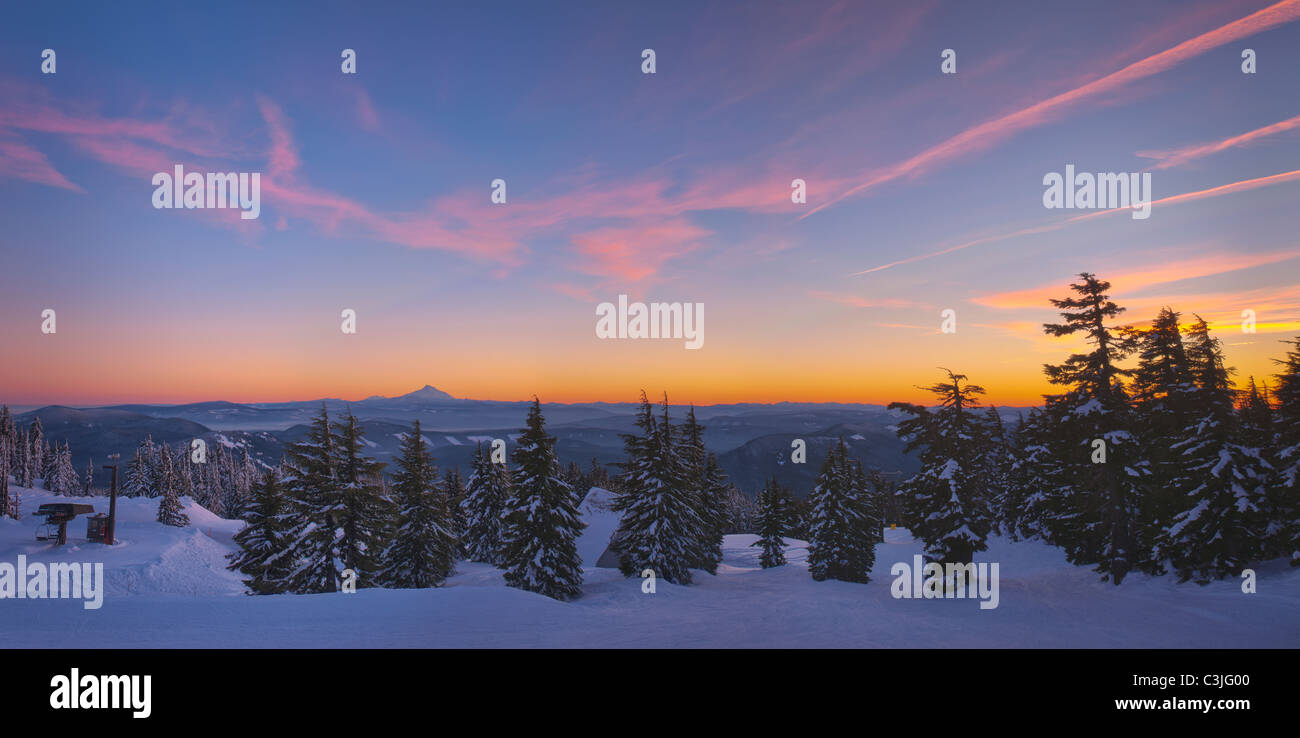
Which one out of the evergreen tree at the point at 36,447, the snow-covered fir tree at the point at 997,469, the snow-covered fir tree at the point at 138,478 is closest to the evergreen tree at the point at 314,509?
the snow-covered fir tree at the point at 997,469

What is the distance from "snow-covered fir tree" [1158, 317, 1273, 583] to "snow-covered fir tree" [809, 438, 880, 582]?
56.8ft

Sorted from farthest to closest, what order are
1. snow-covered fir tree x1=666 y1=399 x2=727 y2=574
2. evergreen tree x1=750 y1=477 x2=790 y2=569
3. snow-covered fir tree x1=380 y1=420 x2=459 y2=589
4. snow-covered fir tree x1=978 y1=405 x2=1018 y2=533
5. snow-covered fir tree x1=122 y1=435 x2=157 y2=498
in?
1. snow-covered fir tree x1=122 y1=435 x2=157 y2=498
2. evergreen tree x1=750 y1=477 x2=790 y2=569
3. snow-covered fir tree x1=978 y1=405 x2=1018 y2=533
4. snow-covered fir tree x1=666 y1=399 x2=727 y2=574
5. snow-covered fir tree x1=380 y1=420 x2=459 y2=589

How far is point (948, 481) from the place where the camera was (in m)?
25.7

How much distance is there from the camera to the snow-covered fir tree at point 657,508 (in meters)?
30.6

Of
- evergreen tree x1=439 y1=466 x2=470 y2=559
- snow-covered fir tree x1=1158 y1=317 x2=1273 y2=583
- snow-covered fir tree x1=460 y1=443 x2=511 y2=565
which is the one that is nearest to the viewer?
snow-covered fir tree x1=1158 y1=317 x2=1273 y2=583

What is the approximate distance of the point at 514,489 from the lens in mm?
29297

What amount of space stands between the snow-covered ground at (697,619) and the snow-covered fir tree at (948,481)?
117 inches

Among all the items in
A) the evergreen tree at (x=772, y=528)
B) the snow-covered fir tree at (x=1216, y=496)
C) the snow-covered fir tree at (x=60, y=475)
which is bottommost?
the snow-covered fir tree at (x=60, y=475)

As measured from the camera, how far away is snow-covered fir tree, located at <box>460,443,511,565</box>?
1880 inches

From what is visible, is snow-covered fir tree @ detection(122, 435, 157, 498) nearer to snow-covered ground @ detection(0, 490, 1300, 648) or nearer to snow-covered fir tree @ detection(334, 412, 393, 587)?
snow-covered fir tree @ detection(334, 412, 393, 587)

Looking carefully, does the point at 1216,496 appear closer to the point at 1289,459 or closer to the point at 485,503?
the point at 1289,459

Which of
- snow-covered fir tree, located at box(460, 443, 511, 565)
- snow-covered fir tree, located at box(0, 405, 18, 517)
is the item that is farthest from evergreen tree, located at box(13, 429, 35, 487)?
snow-covered fir tree, located at box(460, 443, 511, 565)

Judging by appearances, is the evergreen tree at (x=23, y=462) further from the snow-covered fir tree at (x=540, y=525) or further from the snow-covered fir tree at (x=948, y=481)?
the snow-covered fir tree at (x=948, y=481)
